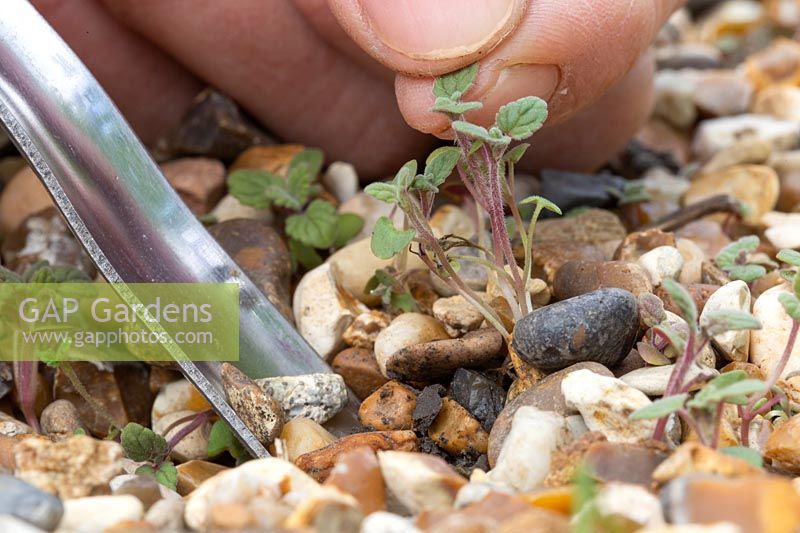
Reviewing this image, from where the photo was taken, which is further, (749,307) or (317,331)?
(317,331)

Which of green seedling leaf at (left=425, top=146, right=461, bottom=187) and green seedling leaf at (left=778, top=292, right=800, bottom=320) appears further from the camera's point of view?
green seedling leaf at (left=425, top=146, right=461, bottom=187)

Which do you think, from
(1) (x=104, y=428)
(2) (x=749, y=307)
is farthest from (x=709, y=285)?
(1) (x=104, y=428)

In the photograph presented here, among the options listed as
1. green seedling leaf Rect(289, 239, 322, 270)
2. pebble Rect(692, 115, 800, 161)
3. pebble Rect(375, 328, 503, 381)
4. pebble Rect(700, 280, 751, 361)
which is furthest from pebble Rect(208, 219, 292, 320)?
pebble Rect(692, 115, 800, 161)

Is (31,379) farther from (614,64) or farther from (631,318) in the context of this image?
(614,64)

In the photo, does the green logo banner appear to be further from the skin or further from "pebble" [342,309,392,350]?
the skin

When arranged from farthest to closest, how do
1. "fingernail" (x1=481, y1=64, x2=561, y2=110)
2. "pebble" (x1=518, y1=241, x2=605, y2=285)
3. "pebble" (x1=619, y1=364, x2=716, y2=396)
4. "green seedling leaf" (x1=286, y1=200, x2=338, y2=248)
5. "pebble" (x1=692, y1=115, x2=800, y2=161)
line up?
"pebble" (x1=692, y1=115, x2=800, y2=161), "green seedling leaf" (x1=286, y1=200, x2=338, y2=248), "pebble" (x1=518, y1=241, x2=605, y2=285), "fingernail" (x1=481, y1=64, x2=561, y2=110), "pebble" (x1=619, y1=364, x2=716, y2=396)

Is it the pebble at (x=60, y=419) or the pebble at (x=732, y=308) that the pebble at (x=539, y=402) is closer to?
the pebble at (x=732, y=308)

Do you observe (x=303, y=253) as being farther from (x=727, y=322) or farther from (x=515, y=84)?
(x=727, y=322)

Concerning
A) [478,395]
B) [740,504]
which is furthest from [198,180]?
[740,504]
